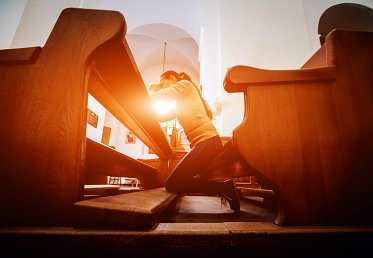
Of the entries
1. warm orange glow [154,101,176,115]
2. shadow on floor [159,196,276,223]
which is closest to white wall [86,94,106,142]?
warm orange glow [154,101,176,115]

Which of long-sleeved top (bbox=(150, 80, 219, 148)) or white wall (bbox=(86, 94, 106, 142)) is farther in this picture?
white wall (bbox=(86, 94, 106, 142))

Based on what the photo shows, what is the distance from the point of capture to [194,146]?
153cm

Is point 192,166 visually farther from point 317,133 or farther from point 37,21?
point 37,21

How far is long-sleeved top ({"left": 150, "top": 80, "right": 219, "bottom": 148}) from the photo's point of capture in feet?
5.16

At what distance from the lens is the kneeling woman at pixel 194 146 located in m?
1.48

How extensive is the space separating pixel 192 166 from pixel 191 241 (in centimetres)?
89

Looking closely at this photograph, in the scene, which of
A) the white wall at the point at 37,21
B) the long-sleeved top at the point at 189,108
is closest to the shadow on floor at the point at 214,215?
the long-sleeved top at the point at 189,108

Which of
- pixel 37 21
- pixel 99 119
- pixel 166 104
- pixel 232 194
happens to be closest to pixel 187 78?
pixel 166 104

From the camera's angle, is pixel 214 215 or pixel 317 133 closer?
pixel 317 133

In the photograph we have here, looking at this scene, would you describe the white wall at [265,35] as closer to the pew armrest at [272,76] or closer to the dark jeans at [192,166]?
the dark jeans at [192,166]

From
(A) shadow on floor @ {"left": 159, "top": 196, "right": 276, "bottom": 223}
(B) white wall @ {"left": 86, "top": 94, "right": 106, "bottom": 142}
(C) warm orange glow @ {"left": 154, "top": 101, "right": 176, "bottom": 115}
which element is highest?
(B) white wall @ {"left": 86, "top": 94, "right": 106, "bottom": 142}

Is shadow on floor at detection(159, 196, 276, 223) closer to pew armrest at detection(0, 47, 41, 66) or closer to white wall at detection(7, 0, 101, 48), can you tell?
pew armrest at detection(0, 47, 41, 66)

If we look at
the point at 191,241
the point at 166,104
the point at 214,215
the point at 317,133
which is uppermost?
the point at 166,104

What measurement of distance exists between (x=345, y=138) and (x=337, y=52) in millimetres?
445
